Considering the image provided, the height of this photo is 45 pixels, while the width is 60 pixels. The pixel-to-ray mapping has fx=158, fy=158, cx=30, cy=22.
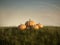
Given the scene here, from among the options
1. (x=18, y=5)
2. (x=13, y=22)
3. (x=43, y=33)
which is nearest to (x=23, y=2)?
(x=18, y=5)

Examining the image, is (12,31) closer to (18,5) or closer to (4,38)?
(4,38)

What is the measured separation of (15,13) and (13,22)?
6 centimetres

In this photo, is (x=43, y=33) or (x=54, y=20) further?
(x=54, y=20)

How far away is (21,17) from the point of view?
3.26 feet

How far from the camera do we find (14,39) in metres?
0.83

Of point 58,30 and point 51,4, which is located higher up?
point 51,4

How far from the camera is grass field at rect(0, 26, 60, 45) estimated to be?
81 cm

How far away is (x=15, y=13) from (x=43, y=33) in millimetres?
255

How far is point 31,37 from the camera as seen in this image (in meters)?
0.83

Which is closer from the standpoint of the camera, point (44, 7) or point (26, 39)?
point (26, 39)

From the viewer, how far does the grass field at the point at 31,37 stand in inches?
31.8

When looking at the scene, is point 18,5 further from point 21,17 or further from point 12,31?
point 12,31

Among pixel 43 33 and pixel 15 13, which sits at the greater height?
pixel 15 13

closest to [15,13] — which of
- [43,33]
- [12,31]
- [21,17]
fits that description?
[21,17]
